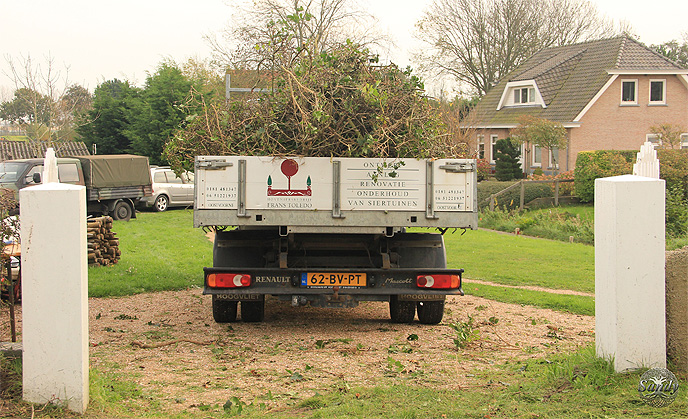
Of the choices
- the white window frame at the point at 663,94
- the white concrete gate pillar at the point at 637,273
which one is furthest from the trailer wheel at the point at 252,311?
the white window frame at the point at 663,94

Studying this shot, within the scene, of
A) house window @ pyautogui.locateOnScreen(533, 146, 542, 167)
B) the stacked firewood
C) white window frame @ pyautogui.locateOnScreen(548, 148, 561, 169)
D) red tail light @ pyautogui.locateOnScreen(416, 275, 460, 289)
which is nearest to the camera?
red tail light @ pyautogui.locateOnScreen(416, 275, 460, 289)

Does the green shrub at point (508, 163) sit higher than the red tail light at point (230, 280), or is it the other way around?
the green shrub at point (508, 163)

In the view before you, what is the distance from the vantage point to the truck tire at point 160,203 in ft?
86.0

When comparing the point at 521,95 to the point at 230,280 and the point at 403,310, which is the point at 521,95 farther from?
the point at 230,280

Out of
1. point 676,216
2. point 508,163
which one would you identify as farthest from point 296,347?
point 508,163

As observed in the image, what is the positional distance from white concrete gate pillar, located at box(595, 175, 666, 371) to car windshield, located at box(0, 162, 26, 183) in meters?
18.8

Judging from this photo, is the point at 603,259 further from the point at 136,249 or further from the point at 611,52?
the point at 611,52

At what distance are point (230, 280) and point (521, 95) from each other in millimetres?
35046

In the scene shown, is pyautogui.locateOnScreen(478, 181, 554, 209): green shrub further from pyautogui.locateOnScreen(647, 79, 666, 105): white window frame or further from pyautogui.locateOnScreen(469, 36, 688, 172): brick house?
pyautogui.locateOnScreen(647, 79, 666, 105): white window frame

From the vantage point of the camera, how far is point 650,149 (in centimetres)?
596

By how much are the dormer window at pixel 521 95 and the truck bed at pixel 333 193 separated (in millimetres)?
32173

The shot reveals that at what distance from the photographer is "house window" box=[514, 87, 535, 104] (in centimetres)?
3916

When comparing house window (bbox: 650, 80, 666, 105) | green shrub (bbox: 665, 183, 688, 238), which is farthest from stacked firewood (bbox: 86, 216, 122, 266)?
house window (bbox: 650, 80, 666, 105)

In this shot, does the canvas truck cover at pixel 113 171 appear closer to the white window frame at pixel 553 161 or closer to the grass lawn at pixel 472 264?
the grass lawn at pixel 472 264
